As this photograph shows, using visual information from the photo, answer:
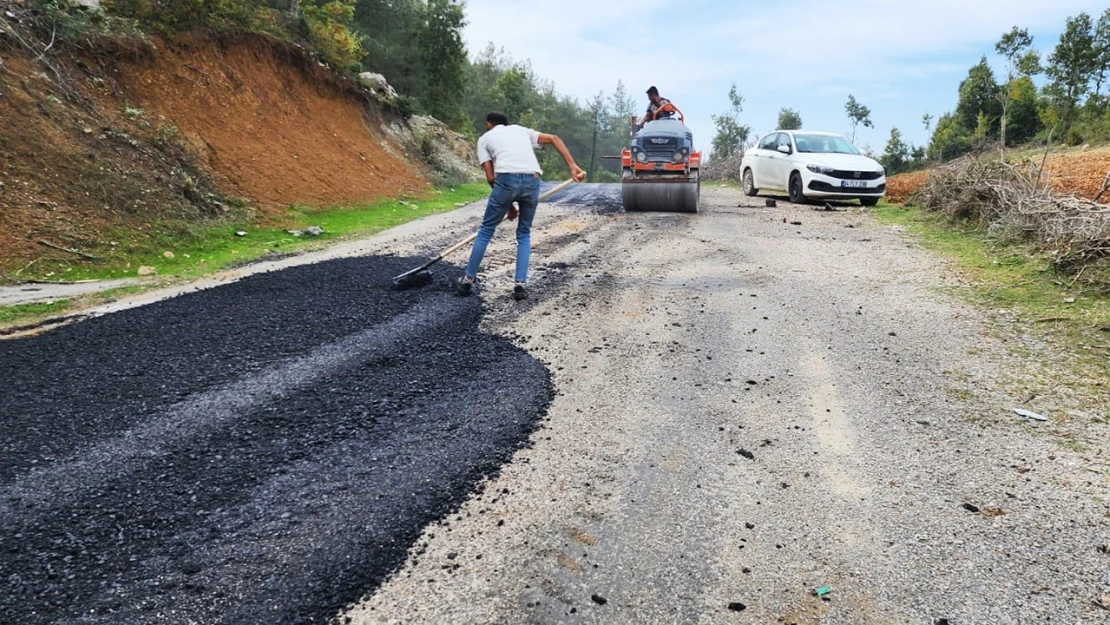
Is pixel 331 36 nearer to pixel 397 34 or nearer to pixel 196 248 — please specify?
pixel 196 248

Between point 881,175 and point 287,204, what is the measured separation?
37.3ft

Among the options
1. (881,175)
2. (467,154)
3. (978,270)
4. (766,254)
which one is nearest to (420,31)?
(467,154)

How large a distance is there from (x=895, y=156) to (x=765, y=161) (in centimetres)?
2078

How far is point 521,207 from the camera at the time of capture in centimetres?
643

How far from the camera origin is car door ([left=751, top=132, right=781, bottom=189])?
45.6 feet

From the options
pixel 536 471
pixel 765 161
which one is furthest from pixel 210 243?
pixel 765 161

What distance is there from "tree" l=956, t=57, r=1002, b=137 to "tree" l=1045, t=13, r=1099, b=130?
12.1 feet

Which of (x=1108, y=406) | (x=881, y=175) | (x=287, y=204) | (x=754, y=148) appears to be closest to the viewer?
(x=1108, y=406)

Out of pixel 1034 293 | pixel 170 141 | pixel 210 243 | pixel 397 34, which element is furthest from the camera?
pixel 397 34

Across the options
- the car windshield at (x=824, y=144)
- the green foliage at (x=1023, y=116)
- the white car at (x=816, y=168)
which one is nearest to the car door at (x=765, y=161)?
the white car at (x=816, y=168)

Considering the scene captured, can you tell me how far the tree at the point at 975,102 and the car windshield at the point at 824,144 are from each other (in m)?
22.3

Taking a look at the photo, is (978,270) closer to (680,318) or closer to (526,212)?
(680,318)

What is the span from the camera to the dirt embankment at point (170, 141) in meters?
7.76

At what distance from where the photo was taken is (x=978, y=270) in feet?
22.0
